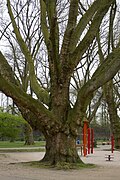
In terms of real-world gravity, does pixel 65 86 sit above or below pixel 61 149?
above

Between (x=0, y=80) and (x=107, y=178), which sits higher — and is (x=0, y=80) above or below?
above

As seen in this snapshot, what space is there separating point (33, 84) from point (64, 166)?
5982 mm

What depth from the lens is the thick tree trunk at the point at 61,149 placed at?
16.6 m

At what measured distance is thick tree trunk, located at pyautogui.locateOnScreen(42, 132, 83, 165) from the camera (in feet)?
54.4

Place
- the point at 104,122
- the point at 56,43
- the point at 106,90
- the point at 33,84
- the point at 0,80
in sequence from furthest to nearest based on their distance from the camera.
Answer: the point at 104,122, the point at 106,90, the point at 33,84, the point at 56,43, the point at 0,80

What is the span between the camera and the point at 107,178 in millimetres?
12867

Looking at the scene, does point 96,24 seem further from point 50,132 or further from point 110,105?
point 110,105

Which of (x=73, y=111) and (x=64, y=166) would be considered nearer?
(x=64, y=166)

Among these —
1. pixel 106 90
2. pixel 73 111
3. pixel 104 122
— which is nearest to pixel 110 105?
pixel 106 90

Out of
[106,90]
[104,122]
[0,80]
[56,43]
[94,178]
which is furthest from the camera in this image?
Result: [104,122]

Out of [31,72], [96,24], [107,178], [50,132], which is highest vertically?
[96,24]

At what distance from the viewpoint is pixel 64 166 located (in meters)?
15.9

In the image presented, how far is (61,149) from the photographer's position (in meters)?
16.6

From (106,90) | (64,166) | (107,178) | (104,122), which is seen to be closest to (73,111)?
(64,166)
